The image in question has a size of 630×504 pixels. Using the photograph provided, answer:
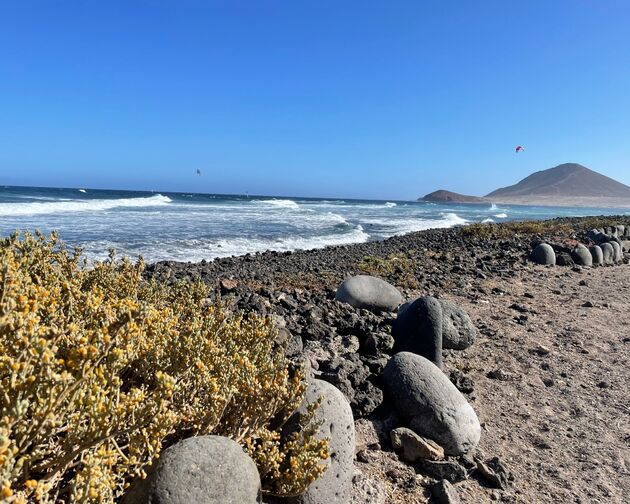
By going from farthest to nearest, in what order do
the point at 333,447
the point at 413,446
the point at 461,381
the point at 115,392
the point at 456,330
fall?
the point at 456,330 → the point at 461,381 → the point at 413,446 → the point at 333,447 → the point at 115,392

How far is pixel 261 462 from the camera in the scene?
99.3 inches

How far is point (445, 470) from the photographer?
3.42 m

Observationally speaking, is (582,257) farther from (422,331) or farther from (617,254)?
(422,331)

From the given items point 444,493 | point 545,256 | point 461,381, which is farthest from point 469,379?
point 545,256

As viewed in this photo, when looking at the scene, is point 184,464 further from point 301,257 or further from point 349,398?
point 301,257

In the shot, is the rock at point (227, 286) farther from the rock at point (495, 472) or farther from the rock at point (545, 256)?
the rock at point (545, 256)

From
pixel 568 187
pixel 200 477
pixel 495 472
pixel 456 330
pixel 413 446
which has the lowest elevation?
pixel 495 472

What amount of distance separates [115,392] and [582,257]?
1307cm

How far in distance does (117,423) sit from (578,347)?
6073mm

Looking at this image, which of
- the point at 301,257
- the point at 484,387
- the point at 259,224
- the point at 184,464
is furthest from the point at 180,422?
the point at 259,224

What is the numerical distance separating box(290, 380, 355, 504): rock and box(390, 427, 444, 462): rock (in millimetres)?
685

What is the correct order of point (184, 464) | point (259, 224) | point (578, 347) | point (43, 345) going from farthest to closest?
point (259, 224), point (578, 347), point (184, 464), point (43, 345)

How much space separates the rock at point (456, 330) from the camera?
219 inches

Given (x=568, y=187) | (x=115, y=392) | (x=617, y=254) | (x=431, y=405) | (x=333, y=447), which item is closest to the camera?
(x=115, y=392)
